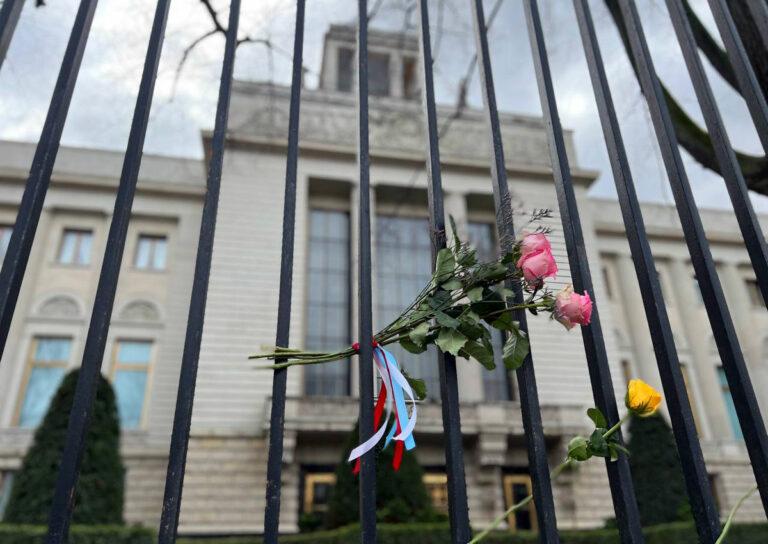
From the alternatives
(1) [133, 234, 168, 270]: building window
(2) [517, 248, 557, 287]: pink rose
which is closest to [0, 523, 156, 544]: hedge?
(2) [517, 248, 557, 287]: pink rose

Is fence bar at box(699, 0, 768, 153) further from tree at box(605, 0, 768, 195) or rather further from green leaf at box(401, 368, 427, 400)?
tree at box(605, 0, 768, 195)

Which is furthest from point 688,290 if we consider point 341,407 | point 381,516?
point 381,516

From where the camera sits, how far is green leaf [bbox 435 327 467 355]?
1123 mm

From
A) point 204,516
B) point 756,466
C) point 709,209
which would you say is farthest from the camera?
point 709,209

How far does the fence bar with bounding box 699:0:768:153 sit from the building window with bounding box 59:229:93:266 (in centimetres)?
1839

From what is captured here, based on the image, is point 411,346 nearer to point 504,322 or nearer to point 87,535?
point 504,322

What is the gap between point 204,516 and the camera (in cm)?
1270

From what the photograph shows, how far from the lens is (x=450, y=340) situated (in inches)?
45.1

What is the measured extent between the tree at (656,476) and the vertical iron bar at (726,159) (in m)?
10.6

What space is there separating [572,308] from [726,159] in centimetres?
60

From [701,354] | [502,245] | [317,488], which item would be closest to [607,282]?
[701,354]

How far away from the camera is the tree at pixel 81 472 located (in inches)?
348

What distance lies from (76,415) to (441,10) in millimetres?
5418

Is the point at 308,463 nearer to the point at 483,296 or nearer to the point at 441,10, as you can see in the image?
the point at 441,10
